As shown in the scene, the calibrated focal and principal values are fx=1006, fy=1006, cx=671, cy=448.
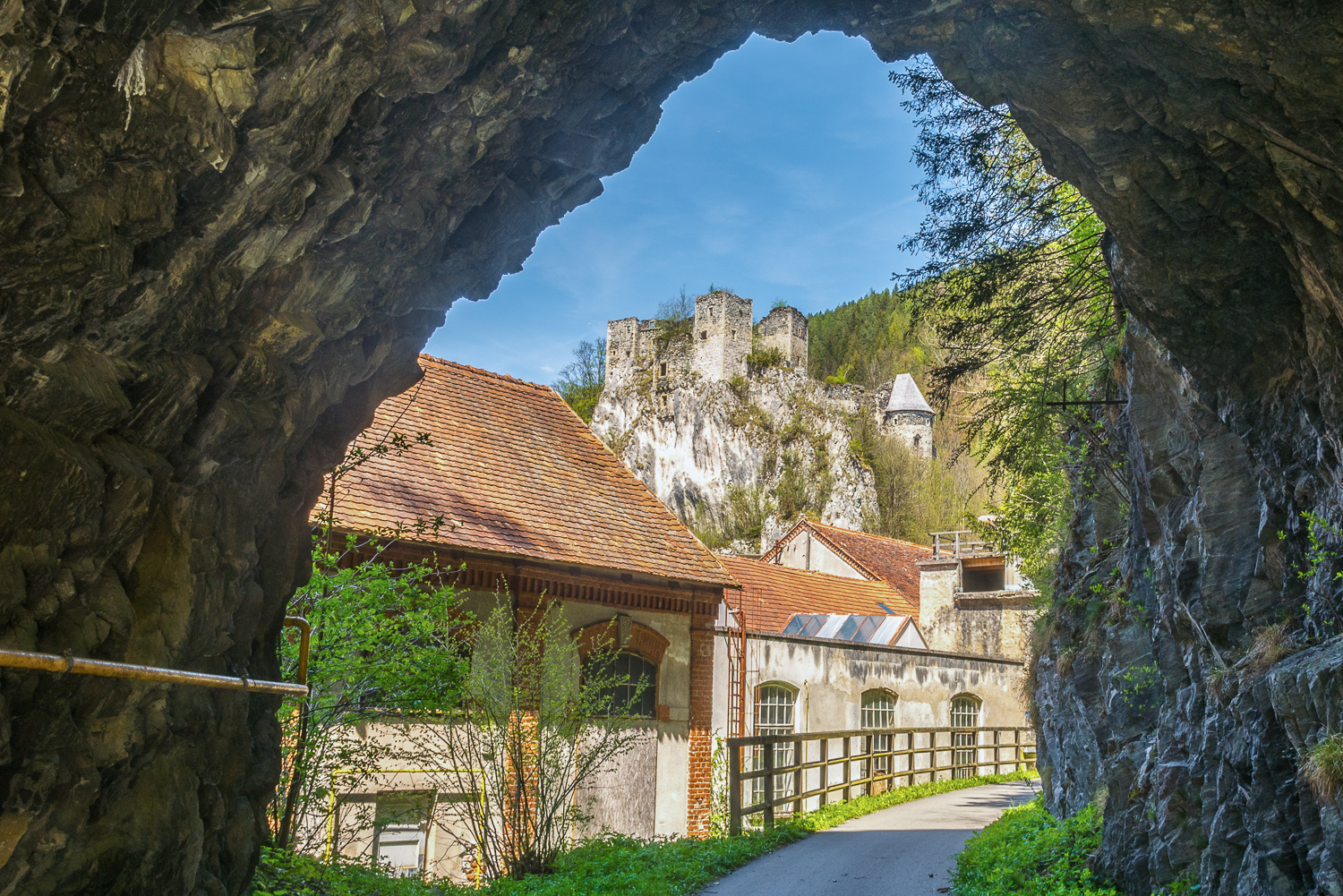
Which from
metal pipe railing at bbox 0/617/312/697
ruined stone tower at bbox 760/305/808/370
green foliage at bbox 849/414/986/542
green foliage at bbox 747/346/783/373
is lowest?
metal pipe railing at bbox 0/617/312/697

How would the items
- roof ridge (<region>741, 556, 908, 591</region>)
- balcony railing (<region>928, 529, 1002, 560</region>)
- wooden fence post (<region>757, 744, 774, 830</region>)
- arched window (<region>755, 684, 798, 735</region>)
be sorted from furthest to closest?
balcony railing (<region>928, 529, 1002, 560</region>) < roof ridge (<region>741, 556, 908, 591</region>) < arched window (<region>755, 684, 798, 735</region>) < wooden fence post (<region>757, 744, 774, 830</region>)

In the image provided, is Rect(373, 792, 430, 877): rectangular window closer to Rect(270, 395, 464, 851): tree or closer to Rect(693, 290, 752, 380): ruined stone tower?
Rect(270, 395, 464, 851): tree

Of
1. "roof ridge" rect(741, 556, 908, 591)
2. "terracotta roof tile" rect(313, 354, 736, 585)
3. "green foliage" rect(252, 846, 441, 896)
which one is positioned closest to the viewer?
"green foliage" rect(252, 846, 441, 896)

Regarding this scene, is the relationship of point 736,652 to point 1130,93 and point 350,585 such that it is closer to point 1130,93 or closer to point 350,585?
point 350,585

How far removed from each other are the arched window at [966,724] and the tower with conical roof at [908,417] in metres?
42.4

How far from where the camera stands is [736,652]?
16.7 meters

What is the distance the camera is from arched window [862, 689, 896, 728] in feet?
67.8

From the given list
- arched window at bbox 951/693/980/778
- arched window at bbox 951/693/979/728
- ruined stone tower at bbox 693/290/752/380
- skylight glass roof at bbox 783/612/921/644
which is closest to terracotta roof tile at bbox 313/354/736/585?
skylight glass roof at bbox 783/612/921/644

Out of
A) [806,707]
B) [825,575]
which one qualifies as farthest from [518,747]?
[825,575]

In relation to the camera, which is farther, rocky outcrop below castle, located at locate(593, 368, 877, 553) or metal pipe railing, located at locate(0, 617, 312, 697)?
rocky outcrop below castle, located at locate(593, 368, 877, 553)

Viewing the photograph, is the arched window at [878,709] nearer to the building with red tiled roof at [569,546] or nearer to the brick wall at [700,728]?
the brick wall at [700,728]

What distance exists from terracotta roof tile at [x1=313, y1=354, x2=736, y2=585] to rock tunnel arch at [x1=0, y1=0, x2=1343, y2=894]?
5.86 m

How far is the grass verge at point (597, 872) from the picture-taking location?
7.42 metres

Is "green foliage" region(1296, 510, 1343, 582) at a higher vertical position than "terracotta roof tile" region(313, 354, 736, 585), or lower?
lower
